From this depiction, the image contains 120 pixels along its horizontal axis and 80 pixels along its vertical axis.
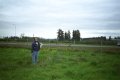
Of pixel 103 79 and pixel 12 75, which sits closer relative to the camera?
pixel 103 79

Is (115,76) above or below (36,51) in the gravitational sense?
below

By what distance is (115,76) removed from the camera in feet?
36.8

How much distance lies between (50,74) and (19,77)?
1608mm

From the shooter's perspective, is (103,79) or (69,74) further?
(69,74)

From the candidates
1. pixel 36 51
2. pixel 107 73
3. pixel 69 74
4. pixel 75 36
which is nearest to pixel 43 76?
pixel 69 74

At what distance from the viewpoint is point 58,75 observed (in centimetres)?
1119

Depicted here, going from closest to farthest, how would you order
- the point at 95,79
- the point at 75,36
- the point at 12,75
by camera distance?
1. the point at 95,79
2. the point at 12,75
3. the point at 75,36

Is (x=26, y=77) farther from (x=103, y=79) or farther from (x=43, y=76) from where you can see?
(x=103, y=79)

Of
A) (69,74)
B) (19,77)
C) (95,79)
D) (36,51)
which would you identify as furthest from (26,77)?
(36,51)

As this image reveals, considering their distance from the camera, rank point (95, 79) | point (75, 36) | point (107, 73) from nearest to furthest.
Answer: point (95, 79) < point (107, 73) < point (75, 36)

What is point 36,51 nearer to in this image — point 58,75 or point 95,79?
point 58,75

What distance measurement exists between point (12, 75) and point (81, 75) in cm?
348

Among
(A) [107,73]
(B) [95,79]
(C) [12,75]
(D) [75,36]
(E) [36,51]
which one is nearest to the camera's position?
(B) [95,79]

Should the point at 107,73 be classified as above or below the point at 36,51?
below
